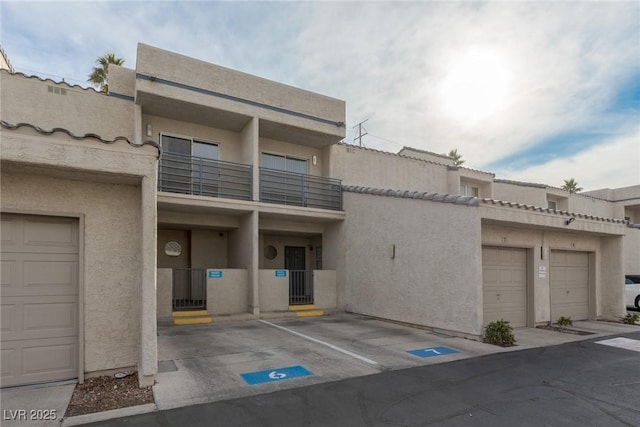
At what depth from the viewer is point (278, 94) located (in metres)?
13.3

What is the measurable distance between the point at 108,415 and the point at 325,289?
32.3 feet

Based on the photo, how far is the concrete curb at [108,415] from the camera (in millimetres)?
4365

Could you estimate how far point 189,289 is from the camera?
12.1 meters

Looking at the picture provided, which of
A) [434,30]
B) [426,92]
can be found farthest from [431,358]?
[426,92]

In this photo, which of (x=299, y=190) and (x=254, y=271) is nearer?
(x=254, y=271)

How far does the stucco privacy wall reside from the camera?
945 centimetres

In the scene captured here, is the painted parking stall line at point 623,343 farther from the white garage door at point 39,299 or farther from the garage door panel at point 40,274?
the garage door panel at point 40,274

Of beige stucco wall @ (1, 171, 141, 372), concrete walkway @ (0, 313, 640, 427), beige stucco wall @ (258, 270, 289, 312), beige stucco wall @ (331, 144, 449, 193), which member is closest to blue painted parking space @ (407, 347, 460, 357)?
concrete walkway @ (0, 313, 640, 427)

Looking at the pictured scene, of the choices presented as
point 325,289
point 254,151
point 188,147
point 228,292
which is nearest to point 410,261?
point 325,289

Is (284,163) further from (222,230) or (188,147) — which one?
(188,147)

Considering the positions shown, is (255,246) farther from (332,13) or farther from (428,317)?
(332,13)

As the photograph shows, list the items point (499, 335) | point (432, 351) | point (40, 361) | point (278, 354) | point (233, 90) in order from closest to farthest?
point (40, 361)
point (278, 354)
point (432, 351)
point (499, 335)
point (233, 90)

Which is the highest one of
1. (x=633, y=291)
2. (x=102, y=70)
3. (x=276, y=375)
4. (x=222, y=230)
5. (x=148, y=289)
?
(x=102, y=70)

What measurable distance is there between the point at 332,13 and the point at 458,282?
26.1ft
